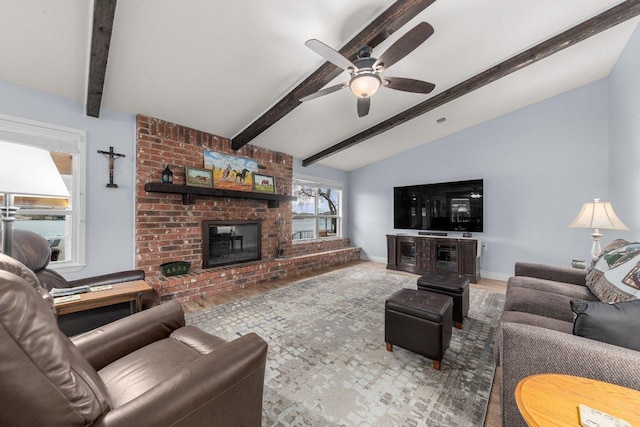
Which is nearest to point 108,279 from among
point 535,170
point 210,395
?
point 210,395

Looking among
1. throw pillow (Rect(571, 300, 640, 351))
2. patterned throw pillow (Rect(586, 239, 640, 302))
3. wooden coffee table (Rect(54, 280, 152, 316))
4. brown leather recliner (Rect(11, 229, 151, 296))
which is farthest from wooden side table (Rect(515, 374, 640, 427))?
brown leather recliner (Rect(11, 229, 151, 296))

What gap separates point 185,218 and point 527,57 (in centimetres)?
475

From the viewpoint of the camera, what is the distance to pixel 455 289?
254 centimetres

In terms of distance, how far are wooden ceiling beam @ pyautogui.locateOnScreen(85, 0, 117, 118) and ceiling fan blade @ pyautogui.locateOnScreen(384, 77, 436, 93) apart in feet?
7.26

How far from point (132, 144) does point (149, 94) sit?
76cm

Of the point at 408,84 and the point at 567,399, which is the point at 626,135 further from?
the point at 567,399

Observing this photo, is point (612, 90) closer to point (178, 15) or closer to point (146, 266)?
point (178, 15)

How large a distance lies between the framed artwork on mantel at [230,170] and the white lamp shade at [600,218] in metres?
4.42

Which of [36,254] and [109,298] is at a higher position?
[36,254]

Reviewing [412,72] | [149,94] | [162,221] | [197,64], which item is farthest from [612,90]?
[162,221]

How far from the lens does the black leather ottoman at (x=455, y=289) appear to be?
252cm

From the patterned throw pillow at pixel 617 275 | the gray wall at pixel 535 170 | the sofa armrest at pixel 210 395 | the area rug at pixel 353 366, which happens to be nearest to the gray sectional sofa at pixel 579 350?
the patterned throw pillow at pixel 617 275

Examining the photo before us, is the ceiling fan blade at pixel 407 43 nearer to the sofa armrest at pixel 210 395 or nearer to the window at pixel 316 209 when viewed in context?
the sofa armrest at pixel 210 395

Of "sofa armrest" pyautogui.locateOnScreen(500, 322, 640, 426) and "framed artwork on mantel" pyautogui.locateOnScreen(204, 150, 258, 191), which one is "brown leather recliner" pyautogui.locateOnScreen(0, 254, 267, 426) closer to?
"sofa armrest" pyautogui.locateOnScreen(500, 322, 640, 426)
